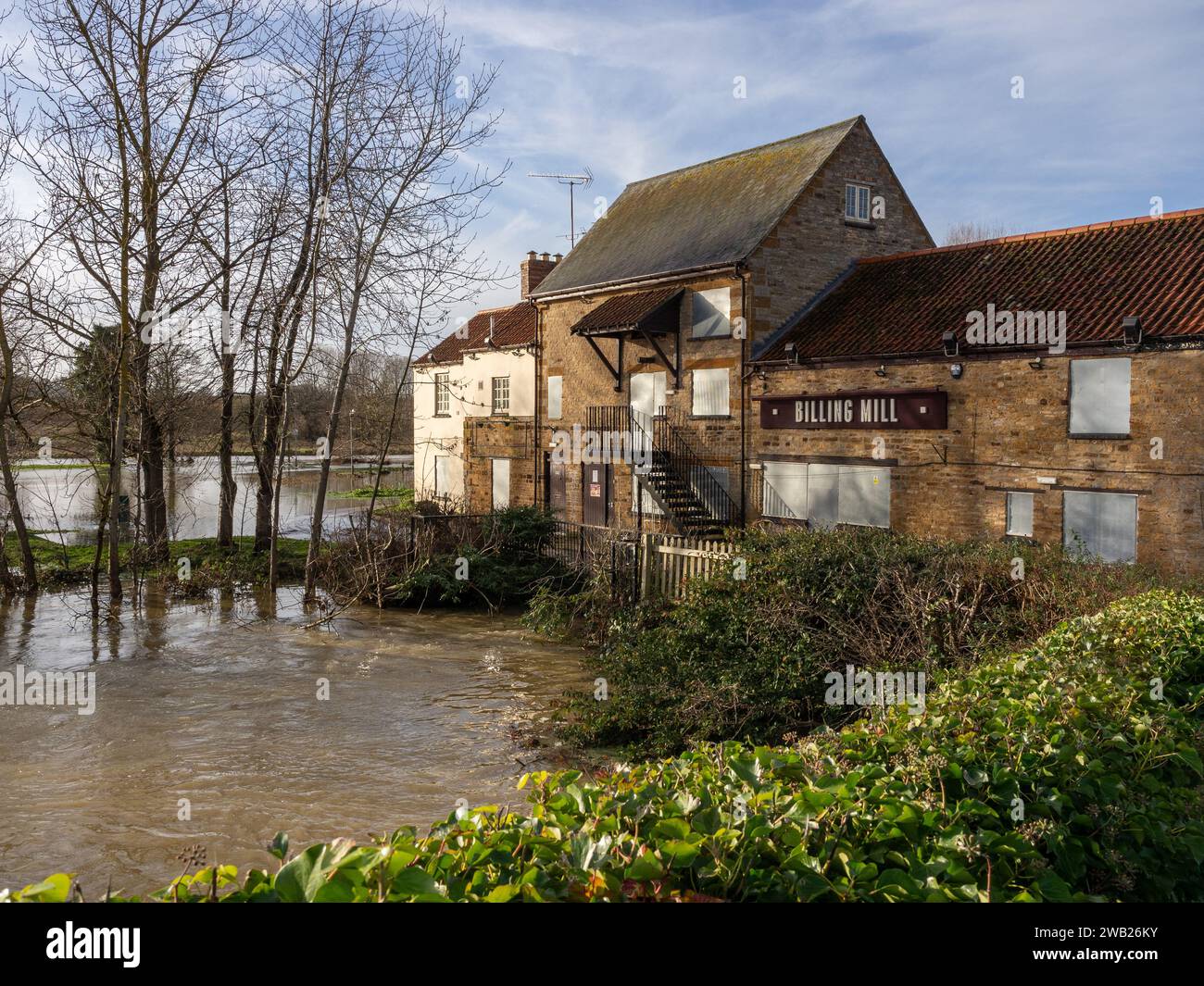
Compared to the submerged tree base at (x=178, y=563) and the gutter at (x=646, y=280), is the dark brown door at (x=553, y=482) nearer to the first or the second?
the gutter at (x=646, y=280)

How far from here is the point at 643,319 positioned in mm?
22859

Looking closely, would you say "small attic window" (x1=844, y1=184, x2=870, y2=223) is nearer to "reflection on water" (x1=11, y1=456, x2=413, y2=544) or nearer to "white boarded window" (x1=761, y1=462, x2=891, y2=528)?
"white boarded window" (x1=761, y1=462, x2=891, y2=528)

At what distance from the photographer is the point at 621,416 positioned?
81.5 feet

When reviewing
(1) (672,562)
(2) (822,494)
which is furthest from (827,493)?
(1) (672,562)

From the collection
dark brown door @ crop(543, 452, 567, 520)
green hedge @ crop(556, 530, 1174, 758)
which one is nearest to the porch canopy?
dark brown door @ crop(543, 452, 567, 520)

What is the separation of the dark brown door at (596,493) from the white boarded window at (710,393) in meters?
3.79

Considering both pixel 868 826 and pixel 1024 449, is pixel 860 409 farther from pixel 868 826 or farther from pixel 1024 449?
pixel 868 826

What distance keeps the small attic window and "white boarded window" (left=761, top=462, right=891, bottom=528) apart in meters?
7.22

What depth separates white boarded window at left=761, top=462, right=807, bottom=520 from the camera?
20562 millimetres

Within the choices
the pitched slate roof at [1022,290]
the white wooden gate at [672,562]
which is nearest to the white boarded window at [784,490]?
the pitched slate roof at [1022,290]

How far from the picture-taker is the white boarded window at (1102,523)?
51.0ft

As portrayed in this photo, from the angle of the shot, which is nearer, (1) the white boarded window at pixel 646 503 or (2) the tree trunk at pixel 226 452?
(2) the tree trunk at pixel 226 452

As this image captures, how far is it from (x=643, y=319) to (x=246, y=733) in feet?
48.4
